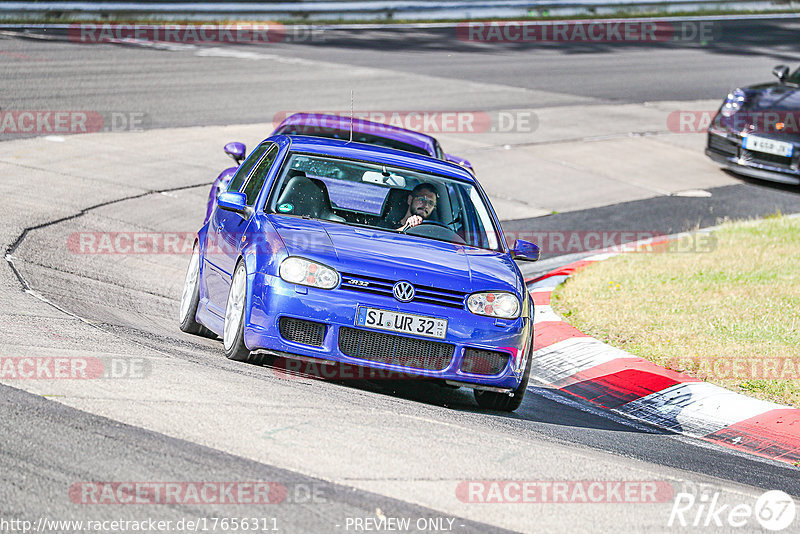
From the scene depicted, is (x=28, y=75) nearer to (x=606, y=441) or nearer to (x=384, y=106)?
(x=384, y=106)

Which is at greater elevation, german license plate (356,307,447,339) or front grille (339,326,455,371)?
german license plate (356,307,447,339)

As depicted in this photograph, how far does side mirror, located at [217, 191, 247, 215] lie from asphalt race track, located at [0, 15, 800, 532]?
89 centimetres

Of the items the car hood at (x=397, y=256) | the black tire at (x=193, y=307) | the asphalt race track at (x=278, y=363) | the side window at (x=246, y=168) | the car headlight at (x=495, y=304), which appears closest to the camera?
the asphalt race track at (x=278, y=363)

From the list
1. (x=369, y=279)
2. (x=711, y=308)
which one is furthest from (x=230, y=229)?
(x=711, y=308)

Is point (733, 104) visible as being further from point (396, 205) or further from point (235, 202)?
point (235, 202)

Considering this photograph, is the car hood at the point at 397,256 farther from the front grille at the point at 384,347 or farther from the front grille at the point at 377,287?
the front grille at the point at 384,347

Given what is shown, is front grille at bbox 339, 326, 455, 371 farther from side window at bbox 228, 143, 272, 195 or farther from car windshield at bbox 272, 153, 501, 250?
side window at bbox 228, 143, 272, 195

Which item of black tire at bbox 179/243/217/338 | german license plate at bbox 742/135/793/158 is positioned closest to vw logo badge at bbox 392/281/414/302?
black tire at bbox 179/243/217/338

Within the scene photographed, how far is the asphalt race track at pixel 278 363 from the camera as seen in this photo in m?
4.58

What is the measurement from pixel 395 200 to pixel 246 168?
133 centimetres

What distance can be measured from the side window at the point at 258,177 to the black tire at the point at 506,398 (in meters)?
1.96

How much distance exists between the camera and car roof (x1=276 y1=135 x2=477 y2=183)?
774 centimetres

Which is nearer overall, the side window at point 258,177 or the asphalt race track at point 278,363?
the asphalt race track at point 278,363

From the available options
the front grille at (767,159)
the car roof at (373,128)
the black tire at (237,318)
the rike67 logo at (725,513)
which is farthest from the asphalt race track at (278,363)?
the car roof at (373,128)
